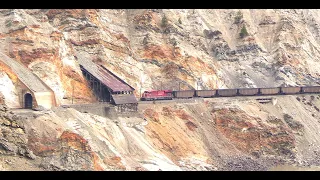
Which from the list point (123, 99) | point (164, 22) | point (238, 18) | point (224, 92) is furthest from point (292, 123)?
point (238, 18)

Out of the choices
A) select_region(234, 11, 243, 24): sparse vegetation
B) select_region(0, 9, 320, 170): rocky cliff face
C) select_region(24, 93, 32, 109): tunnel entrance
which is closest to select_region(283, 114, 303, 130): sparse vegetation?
select_region(0, 9, 320, 170): rocky cliff face

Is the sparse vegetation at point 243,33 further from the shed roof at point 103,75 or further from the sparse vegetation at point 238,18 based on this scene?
the shed roof at point 103,75

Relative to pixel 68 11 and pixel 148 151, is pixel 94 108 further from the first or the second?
pixel 68 11

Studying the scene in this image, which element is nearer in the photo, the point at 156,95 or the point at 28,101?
the point at 28,101

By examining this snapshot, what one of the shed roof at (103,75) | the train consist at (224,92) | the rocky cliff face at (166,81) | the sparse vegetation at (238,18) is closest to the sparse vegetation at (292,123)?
the rocky cliff face at (166,81)

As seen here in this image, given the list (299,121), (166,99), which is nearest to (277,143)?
(299,121)

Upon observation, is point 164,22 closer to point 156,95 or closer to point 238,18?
point 156,95

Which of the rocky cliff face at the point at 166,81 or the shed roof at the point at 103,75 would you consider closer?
the rocky cliff face at the point at 166,81
